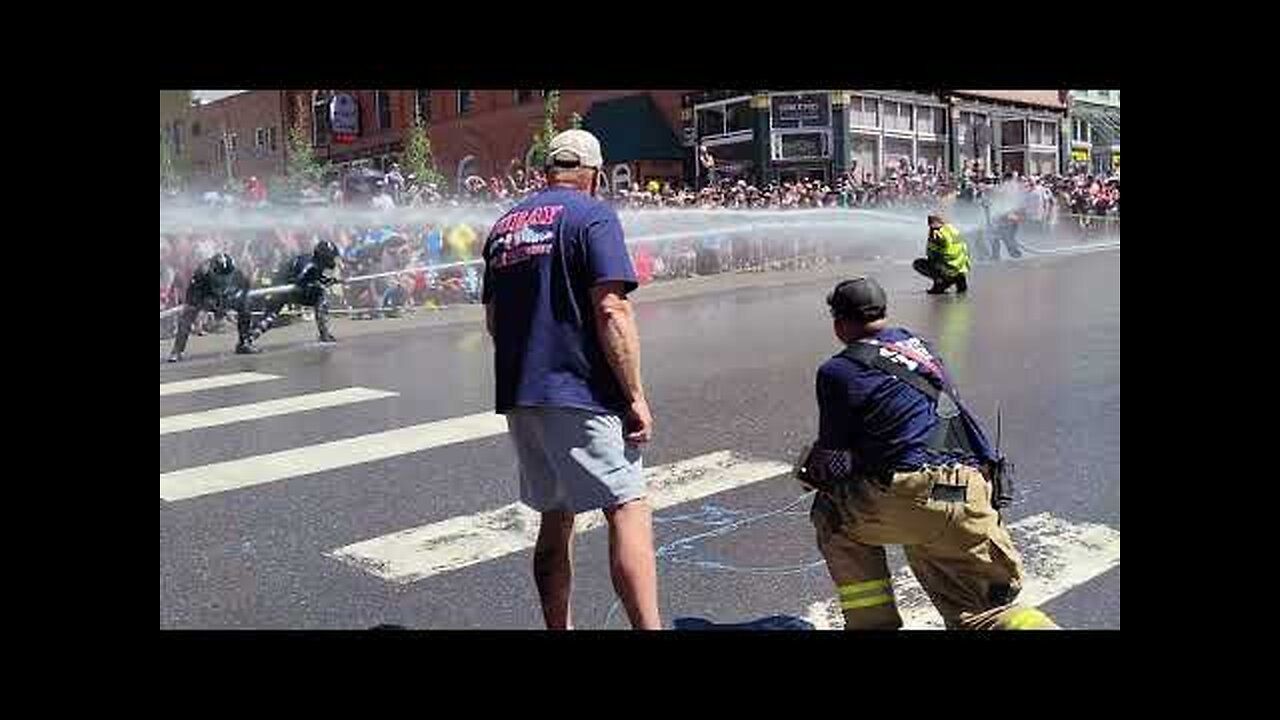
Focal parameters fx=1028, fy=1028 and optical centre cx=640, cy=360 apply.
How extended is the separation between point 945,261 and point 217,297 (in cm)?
727

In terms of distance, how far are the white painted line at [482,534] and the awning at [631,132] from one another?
5.70 ft

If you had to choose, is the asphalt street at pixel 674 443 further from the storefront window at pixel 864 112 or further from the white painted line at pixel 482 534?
the storefront window at pixel 864 112

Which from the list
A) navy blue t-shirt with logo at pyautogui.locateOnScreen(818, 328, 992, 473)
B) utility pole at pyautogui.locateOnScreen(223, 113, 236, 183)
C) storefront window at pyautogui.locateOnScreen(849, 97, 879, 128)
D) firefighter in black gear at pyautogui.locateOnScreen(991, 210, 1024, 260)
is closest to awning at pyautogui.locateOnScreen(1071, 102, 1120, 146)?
storefront window at pyautogui.locateOnScreen(849, 97, 879, 128)

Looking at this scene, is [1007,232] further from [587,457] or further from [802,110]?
[587,457]

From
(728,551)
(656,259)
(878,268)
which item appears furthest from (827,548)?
(656,259)

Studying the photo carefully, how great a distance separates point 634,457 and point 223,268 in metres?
8.45

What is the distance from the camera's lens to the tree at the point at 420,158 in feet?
27.9

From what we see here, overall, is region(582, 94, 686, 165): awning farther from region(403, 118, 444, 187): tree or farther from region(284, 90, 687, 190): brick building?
region(403, 118, 444, 187): tree

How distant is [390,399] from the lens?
776 cm

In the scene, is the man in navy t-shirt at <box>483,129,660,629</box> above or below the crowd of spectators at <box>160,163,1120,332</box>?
below

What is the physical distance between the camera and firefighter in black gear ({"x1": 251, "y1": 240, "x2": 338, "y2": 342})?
35.9 feet

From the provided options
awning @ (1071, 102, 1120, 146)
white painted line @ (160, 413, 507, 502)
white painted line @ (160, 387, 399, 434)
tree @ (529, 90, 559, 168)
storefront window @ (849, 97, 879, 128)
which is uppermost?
tree @ (529, 90, 559, 168)

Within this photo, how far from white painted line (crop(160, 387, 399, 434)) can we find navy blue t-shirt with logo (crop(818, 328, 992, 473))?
5.10m
